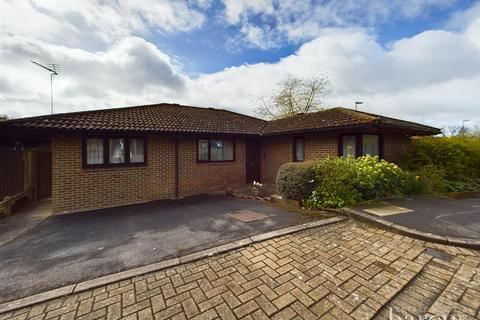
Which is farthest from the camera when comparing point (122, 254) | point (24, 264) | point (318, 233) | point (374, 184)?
point (374, 184)

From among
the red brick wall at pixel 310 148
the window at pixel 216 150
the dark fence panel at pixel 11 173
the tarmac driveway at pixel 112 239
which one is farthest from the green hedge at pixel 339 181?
the dark fence panel at pixel 11 173

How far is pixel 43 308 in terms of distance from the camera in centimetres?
246

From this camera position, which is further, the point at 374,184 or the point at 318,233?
the point at 374,184

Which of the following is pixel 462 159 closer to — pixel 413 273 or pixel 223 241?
pixel 413 273

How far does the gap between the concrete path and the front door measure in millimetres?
7907

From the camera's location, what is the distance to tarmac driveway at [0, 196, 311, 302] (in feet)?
10.5

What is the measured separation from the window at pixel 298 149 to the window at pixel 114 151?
656 cm

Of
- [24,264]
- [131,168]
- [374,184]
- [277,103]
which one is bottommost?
[24,264]

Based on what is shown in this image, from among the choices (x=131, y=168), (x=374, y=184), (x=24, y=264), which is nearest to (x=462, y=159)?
(x=374, y=184)

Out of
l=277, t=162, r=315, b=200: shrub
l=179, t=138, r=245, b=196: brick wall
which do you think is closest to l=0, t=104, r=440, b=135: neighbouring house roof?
l=179, t=138, r=245, b=196: brick wall

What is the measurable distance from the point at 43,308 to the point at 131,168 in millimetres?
5598

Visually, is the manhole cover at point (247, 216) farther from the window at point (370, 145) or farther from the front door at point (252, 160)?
the window at point (370, 145)

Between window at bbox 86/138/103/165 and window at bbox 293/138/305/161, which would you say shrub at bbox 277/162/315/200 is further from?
window at bbox 86/138/103/165

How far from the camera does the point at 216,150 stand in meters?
9.89
